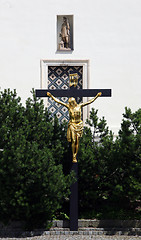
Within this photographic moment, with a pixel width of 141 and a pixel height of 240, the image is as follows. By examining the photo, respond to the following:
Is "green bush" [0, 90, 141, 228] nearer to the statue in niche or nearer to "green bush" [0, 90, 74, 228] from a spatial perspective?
"green bush" [0, 90, 74, 228]

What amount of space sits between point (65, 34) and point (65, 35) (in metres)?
0.03

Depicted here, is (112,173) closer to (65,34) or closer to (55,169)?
(55,169)

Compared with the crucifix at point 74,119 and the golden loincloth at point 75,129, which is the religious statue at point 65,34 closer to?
the crucifix at point 74,119

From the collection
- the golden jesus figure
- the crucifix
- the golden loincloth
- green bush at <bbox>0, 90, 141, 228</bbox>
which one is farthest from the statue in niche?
the golden loincloth

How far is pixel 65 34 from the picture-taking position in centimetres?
1260

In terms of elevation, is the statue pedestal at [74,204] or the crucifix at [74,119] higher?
the crucifix at [74,119]

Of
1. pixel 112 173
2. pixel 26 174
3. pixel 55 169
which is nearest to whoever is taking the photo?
pixel 26 174

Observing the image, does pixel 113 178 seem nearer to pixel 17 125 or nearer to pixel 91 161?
pixel 91 161

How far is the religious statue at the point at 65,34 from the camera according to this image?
12562 mm

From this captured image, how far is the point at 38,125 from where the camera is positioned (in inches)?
343

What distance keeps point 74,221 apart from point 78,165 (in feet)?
3.80

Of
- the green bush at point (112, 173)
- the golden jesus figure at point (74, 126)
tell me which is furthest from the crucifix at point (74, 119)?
the green bush at point (112, 173)

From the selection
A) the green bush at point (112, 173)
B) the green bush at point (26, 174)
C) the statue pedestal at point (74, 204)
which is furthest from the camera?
the green bush at point (112, 173)

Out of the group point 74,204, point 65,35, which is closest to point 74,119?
point 74,204
